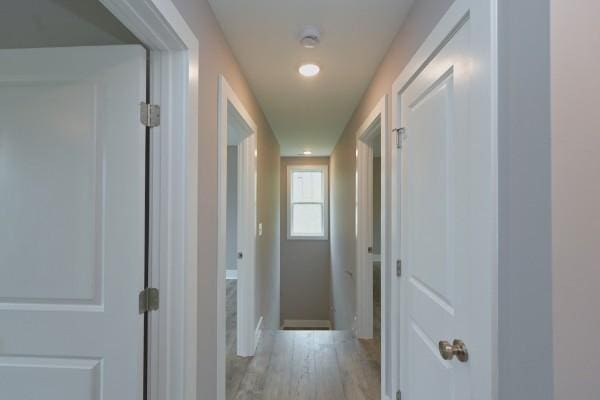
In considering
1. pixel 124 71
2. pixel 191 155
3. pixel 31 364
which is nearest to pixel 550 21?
pixel 191 155

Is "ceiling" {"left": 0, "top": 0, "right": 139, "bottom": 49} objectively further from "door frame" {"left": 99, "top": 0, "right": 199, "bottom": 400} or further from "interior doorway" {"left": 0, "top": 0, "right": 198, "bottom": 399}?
"door frame" {"left": 99, "top": 0, "right": 199, "bottom": 400}

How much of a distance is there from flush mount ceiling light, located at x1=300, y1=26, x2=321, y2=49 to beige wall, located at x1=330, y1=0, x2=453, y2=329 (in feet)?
1.54

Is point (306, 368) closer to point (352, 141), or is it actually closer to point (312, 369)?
point (312, 369)

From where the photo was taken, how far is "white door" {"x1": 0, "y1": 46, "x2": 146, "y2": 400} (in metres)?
1.07

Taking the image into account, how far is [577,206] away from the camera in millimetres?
724

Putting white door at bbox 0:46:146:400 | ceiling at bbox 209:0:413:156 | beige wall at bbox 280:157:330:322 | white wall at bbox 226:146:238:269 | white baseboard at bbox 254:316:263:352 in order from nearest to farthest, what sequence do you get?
white door at bbox 0:46:146:400 < ceiling at bbox 209:0:413:156 < white baseboard at bbox 254:316:263:352 < white wall at bbox 226:146:238:269 < beige wall at bbox 280:157:330:322

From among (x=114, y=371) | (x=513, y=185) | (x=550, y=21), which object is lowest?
(x=114, y=371)

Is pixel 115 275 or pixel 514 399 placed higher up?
pixel 115 275

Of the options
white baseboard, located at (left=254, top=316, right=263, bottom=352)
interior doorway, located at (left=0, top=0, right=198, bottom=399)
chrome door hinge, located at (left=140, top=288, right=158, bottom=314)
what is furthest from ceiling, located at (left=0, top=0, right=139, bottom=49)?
white baseboard, located at (left=254, top=316, right=263, bottom=352)

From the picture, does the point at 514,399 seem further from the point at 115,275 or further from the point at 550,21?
the point at 115,275

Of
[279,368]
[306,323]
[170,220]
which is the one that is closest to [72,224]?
[170,220]

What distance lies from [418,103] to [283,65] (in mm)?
1104

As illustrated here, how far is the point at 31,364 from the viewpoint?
3.55ft

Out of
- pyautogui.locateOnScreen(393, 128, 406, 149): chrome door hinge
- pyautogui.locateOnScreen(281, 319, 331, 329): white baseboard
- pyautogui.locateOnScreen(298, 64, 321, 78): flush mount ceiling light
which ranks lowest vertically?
pyautogui.locateOnScreen(281, 319, 331, 329): white baseboard
